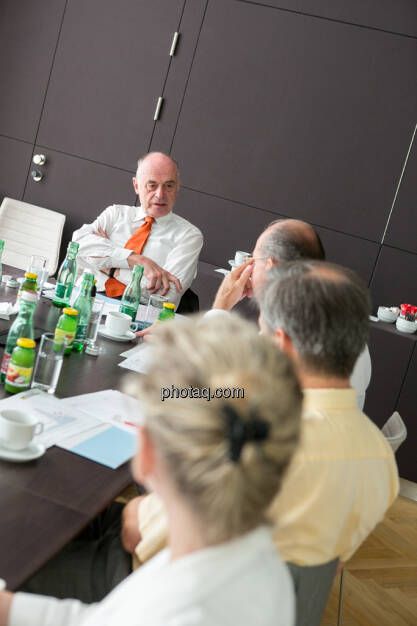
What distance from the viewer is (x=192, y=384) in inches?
26.6

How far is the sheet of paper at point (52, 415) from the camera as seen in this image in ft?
4.68

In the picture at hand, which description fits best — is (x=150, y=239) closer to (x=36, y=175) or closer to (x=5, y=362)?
(x=36, y=175)

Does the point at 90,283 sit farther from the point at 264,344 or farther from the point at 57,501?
the point at 264,344

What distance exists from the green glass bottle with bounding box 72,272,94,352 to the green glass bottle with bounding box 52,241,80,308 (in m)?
0.31

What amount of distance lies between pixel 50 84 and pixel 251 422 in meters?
4.80

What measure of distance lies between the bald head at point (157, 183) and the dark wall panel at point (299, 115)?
1.08 metres

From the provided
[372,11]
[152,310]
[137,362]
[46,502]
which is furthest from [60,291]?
[372,11]

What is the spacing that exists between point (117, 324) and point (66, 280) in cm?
41

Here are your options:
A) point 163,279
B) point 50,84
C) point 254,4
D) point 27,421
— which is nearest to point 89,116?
point 50,84

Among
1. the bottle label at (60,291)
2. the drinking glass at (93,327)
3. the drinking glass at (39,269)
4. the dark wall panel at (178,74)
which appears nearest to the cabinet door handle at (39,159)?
the dark wall panel at (178,74)

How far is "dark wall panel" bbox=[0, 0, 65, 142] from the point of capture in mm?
4785

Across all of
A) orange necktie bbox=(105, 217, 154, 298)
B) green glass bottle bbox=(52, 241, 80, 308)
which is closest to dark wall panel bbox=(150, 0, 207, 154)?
orange necktie bbox=(105, 217, 154, 298)

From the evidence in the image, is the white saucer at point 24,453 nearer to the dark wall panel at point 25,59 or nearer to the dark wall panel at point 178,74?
the dark wall panel at point 178,74

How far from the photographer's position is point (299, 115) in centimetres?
437
